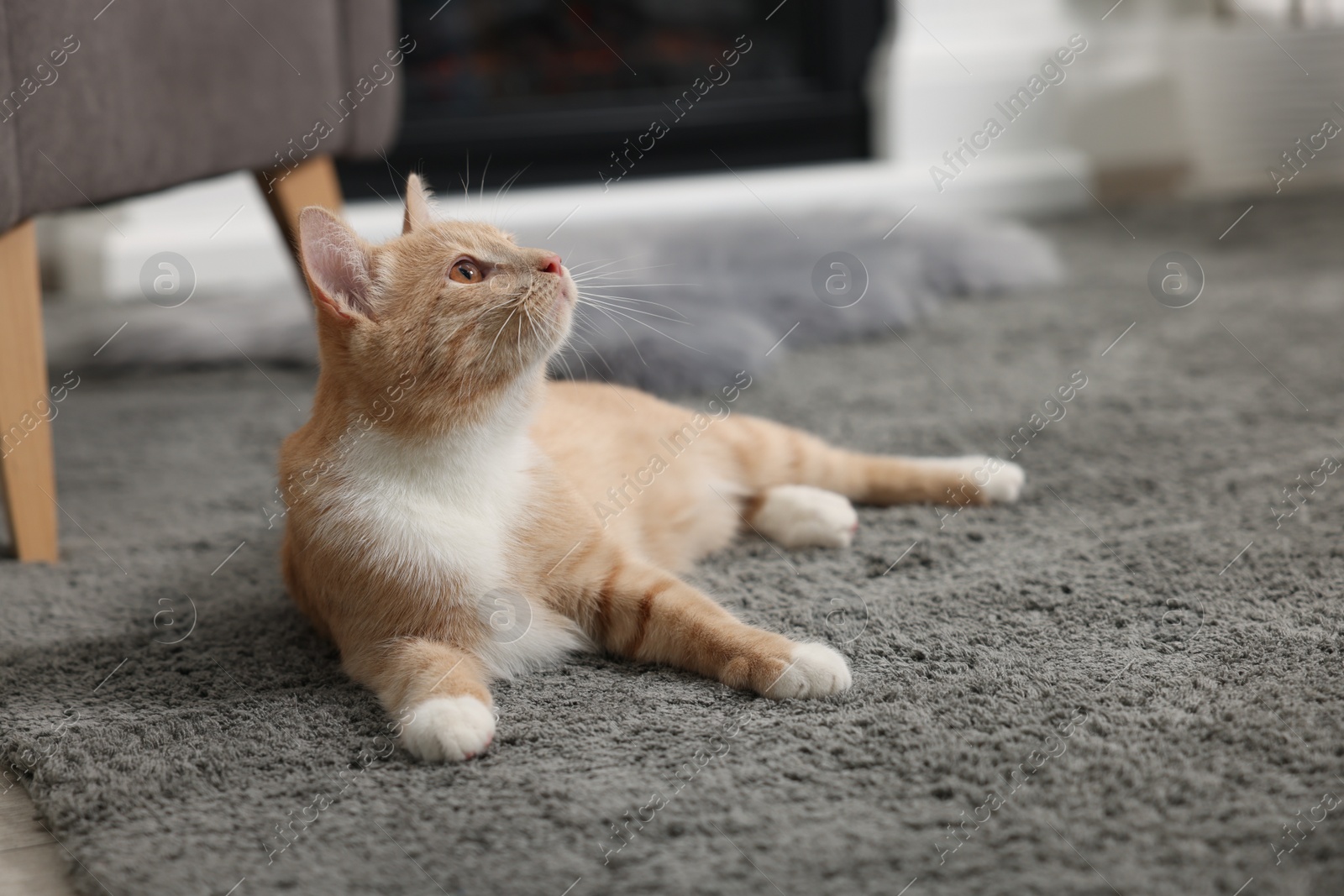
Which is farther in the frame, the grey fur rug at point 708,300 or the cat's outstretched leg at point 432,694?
the grey fur rug at point 708,300

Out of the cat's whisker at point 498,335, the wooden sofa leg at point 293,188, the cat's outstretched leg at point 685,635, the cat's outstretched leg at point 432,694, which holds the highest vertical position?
the cat's whisker at point 498,335

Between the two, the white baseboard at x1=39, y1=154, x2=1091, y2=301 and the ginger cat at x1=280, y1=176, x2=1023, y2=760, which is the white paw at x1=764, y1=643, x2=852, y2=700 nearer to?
the ginger cat at x1=280, y1=176, x2=1023, y2=760

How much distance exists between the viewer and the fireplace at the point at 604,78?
3793 mm

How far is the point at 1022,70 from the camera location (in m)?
3.69

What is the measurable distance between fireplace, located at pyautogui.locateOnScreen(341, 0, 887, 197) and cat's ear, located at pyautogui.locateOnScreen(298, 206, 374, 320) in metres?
2.68

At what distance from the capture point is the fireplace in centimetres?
379

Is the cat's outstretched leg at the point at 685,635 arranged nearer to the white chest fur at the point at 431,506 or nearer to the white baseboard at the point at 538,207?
the white chest fur at the point at 431,506

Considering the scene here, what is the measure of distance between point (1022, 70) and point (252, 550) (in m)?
3.09

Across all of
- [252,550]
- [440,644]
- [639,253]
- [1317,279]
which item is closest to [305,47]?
[639,253]

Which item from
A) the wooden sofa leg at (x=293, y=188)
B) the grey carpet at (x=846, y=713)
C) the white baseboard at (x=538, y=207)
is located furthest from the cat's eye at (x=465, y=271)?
the white baseboard at (x=538, y=207)

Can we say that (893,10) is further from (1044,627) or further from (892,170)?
(1044,627)

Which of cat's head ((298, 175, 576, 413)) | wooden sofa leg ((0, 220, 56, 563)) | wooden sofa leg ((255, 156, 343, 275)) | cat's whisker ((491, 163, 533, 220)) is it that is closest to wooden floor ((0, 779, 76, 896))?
cat's head ((298, 175, 576, 413))

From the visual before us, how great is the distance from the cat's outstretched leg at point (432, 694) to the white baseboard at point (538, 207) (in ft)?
8.11

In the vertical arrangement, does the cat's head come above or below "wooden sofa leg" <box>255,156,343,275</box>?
above
